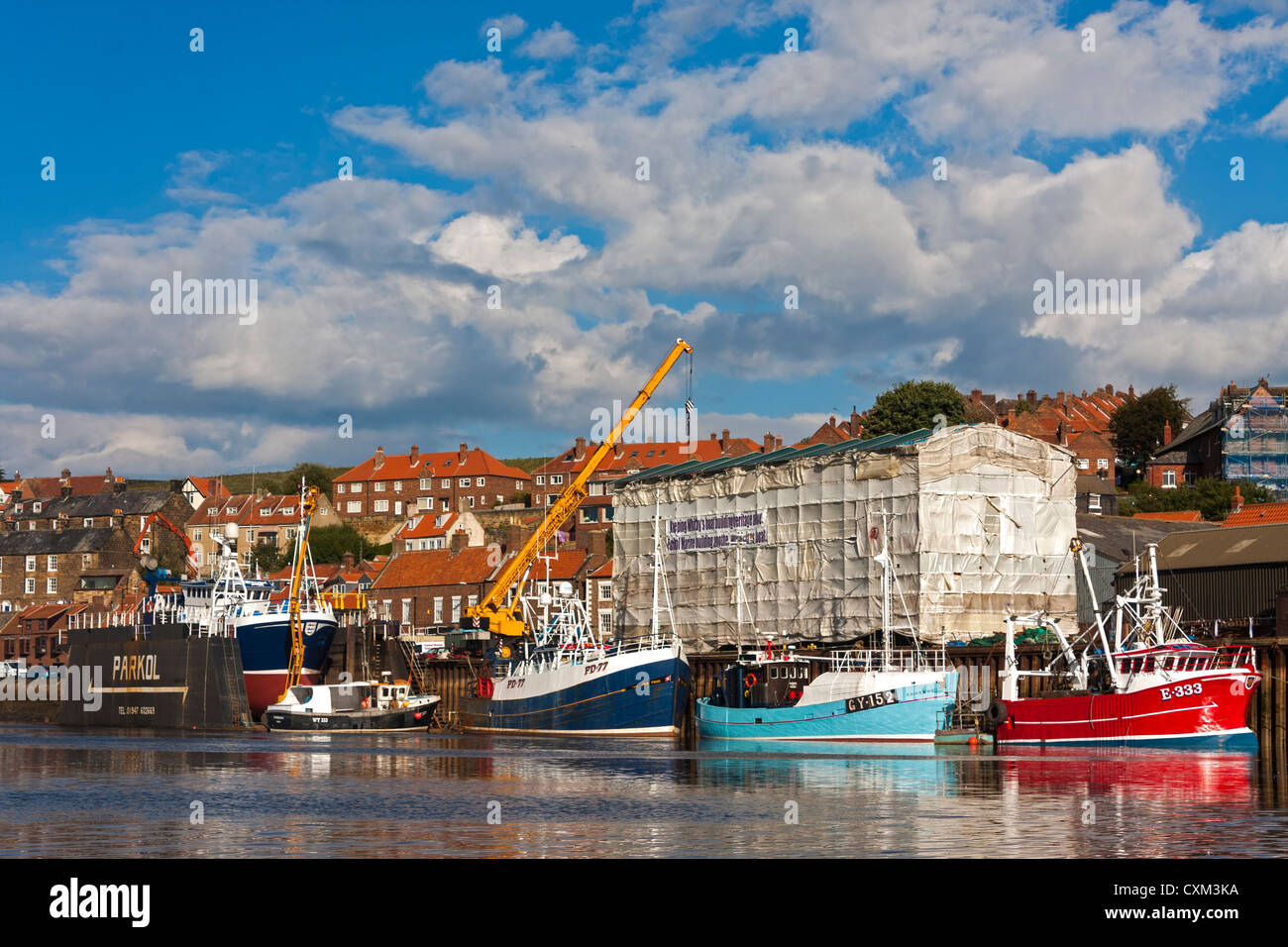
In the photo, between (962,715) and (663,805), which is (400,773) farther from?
(962,715)

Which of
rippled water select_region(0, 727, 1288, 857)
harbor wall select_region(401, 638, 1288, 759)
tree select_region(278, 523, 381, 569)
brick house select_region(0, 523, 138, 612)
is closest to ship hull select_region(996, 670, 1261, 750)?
rippled water select_region(0, 727, 1288, 857)

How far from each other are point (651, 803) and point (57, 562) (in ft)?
409

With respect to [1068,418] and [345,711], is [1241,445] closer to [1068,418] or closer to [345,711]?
[1068,418]

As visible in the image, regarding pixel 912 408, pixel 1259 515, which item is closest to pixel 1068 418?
pixel 912 408

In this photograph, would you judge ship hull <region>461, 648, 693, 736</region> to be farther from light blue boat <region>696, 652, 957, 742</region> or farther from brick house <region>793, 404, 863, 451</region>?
brick house <region>793, 404, 863, 451</region>

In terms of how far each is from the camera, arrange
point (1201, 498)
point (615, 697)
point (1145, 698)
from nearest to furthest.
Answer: point (1145, 698) < point (615, 697) < point (1201, 498)

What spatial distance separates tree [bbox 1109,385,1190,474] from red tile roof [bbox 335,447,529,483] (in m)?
67.7

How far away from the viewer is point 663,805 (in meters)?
35.3

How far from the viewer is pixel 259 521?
171 meters

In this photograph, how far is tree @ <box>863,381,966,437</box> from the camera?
398ft

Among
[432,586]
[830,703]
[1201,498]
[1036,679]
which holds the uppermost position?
[1201,498]

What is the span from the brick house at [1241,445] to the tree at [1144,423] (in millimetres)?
10679

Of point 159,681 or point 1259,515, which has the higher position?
point 1259,515
